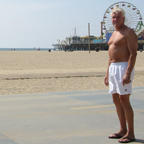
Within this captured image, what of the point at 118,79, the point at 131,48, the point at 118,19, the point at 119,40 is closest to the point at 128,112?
the point at 118,79

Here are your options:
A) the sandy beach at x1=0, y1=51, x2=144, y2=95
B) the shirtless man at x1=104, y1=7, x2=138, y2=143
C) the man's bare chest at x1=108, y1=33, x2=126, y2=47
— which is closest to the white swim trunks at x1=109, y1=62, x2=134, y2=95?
the shirtless man at x1=104, y1=7, x2=138, y2=143

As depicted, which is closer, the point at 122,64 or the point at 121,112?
the point at 122,64

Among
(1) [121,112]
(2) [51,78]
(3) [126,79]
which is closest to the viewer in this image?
(3) [126,79]

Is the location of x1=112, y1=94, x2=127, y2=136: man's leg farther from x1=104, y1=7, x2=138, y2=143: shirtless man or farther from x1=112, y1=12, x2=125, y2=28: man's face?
x1=112, y1=12, x2=125, y2=28: man's face

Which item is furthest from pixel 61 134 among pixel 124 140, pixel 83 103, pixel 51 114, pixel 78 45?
pixel 78 45

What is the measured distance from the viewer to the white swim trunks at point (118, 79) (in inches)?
161

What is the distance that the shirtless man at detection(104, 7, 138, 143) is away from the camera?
13.3ft

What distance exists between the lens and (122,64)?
4148mm

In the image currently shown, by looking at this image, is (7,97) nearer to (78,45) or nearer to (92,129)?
(92,129)

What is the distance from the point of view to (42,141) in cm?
427

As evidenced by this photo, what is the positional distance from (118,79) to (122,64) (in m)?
0.20

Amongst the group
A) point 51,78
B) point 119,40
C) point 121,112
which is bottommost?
point 51,78

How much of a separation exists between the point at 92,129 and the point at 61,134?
1.75 ft

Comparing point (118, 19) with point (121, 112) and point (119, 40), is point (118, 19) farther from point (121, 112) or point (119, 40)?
point (121, 112)
